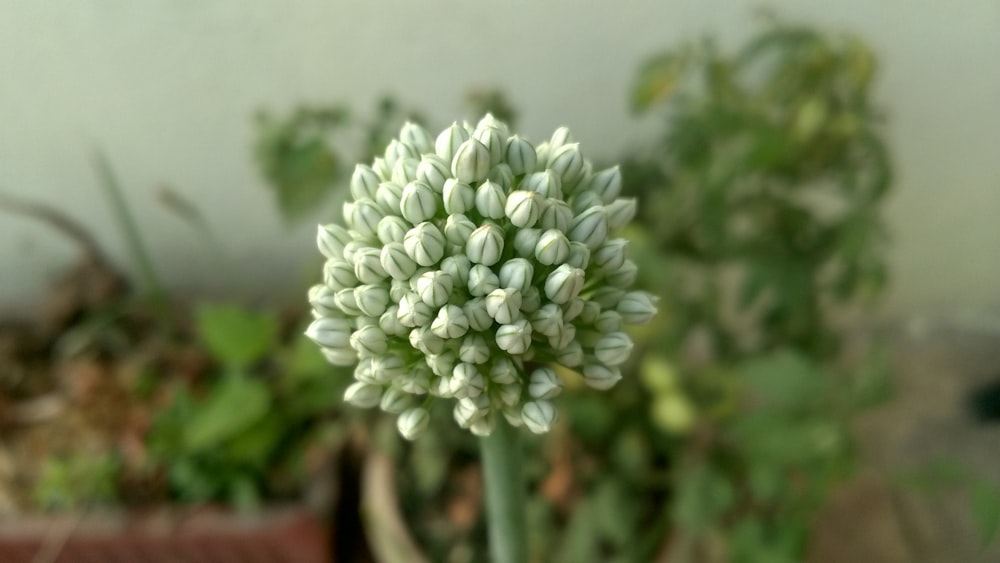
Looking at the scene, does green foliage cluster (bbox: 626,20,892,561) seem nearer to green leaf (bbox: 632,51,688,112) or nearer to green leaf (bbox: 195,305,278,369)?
green leaf (bbox: 632,51,688,112)

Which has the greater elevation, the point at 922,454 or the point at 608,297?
the point at 608,297

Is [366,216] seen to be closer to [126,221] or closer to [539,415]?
[539,415]

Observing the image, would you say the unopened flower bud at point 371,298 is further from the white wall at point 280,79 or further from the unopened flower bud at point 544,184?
the white wall at point 280,79

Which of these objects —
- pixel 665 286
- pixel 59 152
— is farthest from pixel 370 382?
pixel 59 152

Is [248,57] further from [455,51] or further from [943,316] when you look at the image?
[943,316]

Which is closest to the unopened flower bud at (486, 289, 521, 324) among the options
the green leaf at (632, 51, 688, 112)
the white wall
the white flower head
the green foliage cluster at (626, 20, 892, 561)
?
the white flower head

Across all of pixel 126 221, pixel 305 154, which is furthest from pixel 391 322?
pixel 126 221
